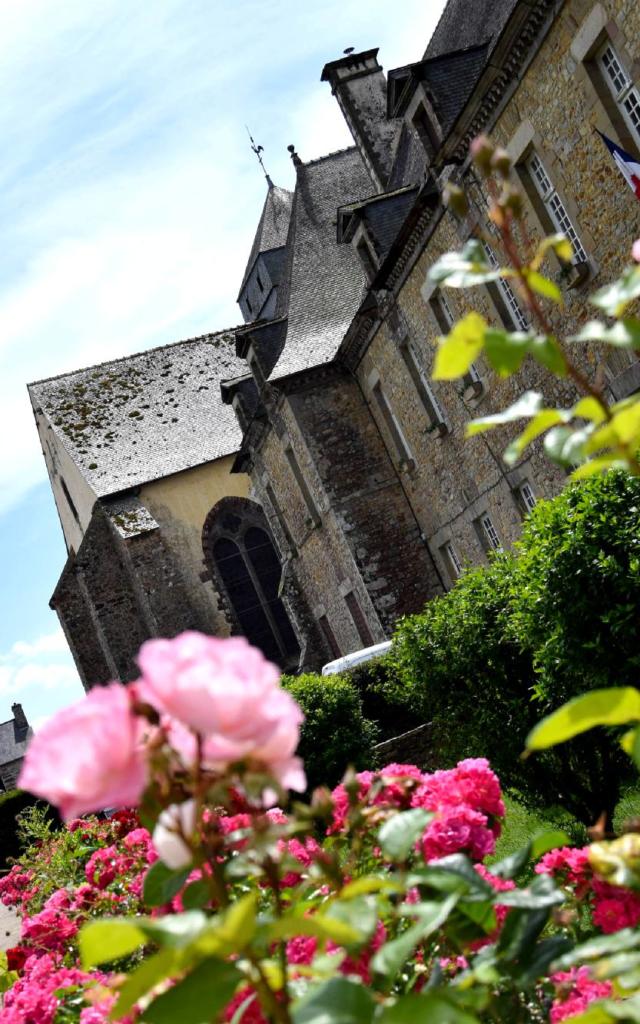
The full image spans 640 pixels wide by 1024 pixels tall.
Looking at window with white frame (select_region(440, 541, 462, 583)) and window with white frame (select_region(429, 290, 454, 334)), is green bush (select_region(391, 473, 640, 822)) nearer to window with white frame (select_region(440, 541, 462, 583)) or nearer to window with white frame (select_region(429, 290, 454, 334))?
window with white frame (select_region(429, 290, 454, 334))

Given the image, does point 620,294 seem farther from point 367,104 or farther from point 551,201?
point 367,104

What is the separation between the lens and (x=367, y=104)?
2088 cm

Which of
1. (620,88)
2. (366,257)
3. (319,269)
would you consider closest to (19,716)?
(319,269)

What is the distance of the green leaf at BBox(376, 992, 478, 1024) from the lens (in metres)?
1.23

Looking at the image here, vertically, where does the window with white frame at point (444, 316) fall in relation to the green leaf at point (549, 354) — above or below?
above

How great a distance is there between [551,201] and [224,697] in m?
12.1

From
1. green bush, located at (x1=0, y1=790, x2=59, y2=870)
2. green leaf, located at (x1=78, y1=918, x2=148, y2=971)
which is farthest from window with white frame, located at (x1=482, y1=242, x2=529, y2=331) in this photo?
green bush, located at (x1=0, y1=790, x2=59, y2=870)

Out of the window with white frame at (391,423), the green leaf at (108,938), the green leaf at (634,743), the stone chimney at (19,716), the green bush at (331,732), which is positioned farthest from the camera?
the stone chimney at (19,716)

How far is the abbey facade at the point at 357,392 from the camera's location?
37.9ft

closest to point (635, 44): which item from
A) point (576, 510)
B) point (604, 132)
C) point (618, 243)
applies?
point (604, 132)

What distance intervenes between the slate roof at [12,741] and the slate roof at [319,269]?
54.4m

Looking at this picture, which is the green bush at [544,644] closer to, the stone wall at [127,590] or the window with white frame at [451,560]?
the window with white frame at [451,560]

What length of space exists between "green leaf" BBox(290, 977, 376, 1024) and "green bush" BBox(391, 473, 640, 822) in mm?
5315

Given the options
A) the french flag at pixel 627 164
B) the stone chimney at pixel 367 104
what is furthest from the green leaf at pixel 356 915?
the stone chimney at pixel 367 104
